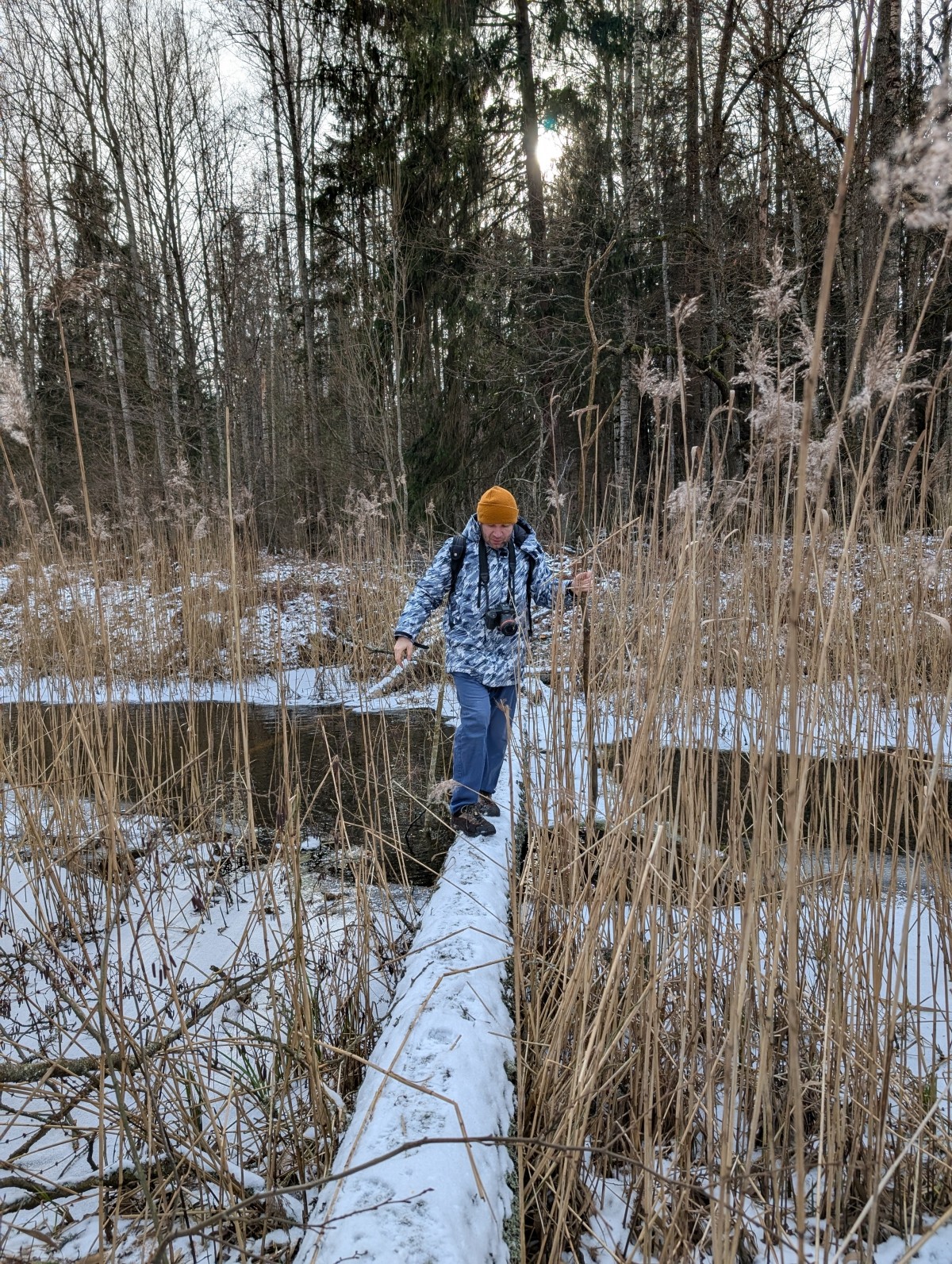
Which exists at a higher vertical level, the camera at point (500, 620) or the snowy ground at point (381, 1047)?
the camera at point (500, 620)

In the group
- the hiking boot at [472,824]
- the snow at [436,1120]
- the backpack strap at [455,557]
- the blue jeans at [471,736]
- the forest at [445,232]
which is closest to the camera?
the snow at [436,1120]

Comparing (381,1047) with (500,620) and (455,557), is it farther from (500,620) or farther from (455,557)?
(455,557)

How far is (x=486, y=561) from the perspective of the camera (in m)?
2.85

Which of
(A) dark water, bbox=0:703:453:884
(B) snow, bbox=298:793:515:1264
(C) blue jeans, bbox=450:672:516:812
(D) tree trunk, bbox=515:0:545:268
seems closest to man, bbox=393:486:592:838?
(C) blue jeans, bbox=450:672:516:812

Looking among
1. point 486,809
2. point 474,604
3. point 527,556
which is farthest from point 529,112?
point 486,809

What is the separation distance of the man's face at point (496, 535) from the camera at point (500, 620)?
0.91ft

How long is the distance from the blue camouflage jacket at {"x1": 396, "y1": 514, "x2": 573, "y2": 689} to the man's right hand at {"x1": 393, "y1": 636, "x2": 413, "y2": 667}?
0.44 feet

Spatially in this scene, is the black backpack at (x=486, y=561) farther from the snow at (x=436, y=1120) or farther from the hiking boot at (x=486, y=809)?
the snow at (x=436, y=1120)

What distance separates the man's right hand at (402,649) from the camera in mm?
2533

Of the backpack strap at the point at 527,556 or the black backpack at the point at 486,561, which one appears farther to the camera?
the backpack strap at the point at 527,556

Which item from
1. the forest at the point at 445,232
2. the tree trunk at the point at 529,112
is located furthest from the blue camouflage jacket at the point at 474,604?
the tree trunk at the point at 529,112

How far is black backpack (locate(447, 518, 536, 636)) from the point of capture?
285cm

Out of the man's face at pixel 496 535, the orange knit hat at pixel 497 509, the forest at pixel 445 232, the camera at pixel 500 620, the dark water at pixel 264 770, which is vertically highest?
the forest at pixel 445 232

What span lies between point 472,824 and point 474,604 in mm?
918
